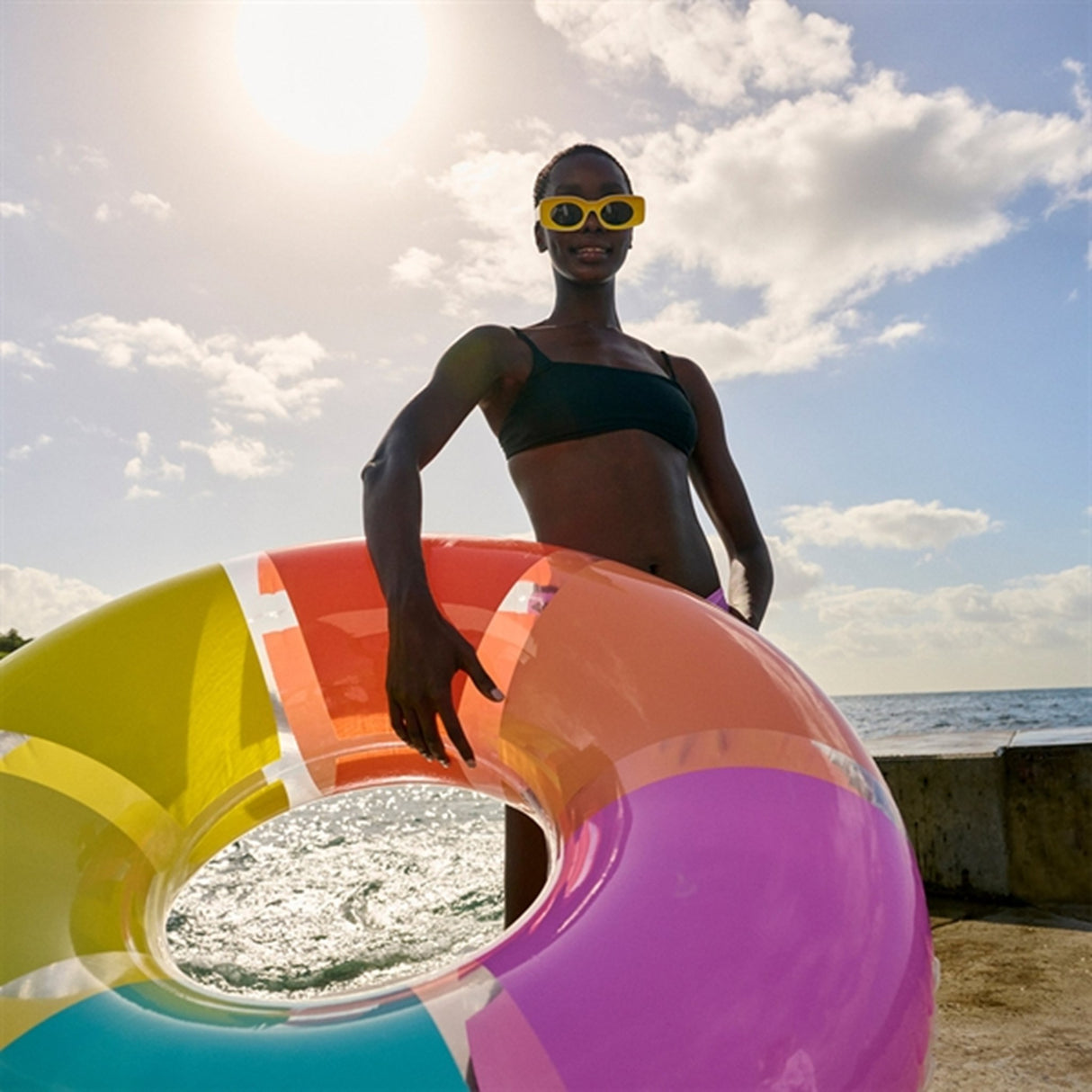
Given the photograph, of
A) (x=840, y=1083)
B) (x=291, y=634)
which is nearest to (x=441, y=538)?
(x=291, y=634)

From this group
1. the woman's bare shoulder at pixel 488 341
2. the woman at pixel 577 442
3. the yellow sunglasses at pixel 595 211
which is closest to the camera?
the woman at pixel 577 442

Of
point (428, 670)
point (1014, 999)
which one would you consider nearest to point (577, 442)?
point (428, 670)

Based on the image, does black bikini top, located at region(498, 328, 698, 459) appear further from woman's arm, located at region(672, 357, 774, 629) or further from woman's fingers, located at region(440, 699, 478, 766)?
woman's fingers, located at region(440, 699, 478, 766)

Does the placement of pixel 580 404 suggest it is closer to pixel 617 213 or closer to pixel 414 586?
pixel 617 213

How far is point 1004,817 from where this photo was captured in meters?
4.09

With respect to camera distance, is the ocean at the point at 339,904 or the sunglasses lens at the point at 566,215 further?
the ocean at the point at 339,904

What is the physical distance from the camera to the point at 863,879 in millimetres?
1276

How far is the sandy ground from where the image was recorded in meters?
2.28

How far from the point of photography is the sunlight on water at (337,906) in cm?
446

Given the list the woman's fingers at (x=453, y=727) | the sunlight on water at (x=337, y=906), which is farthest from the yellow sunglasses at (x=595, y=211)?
the sunlight on water at (x=337, y=906)

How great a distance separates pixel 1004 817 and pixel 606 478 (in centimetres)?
305

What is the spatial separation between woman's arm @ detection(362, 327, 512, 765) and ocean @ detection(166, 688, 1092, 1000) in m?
1.31

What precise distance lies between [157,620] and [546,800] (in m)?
0.72

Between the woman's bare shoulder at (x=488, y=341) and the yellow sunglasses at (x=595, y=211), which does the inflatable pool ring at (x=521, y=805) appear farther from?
the yellow sunglasses at (x=595, y=211)
